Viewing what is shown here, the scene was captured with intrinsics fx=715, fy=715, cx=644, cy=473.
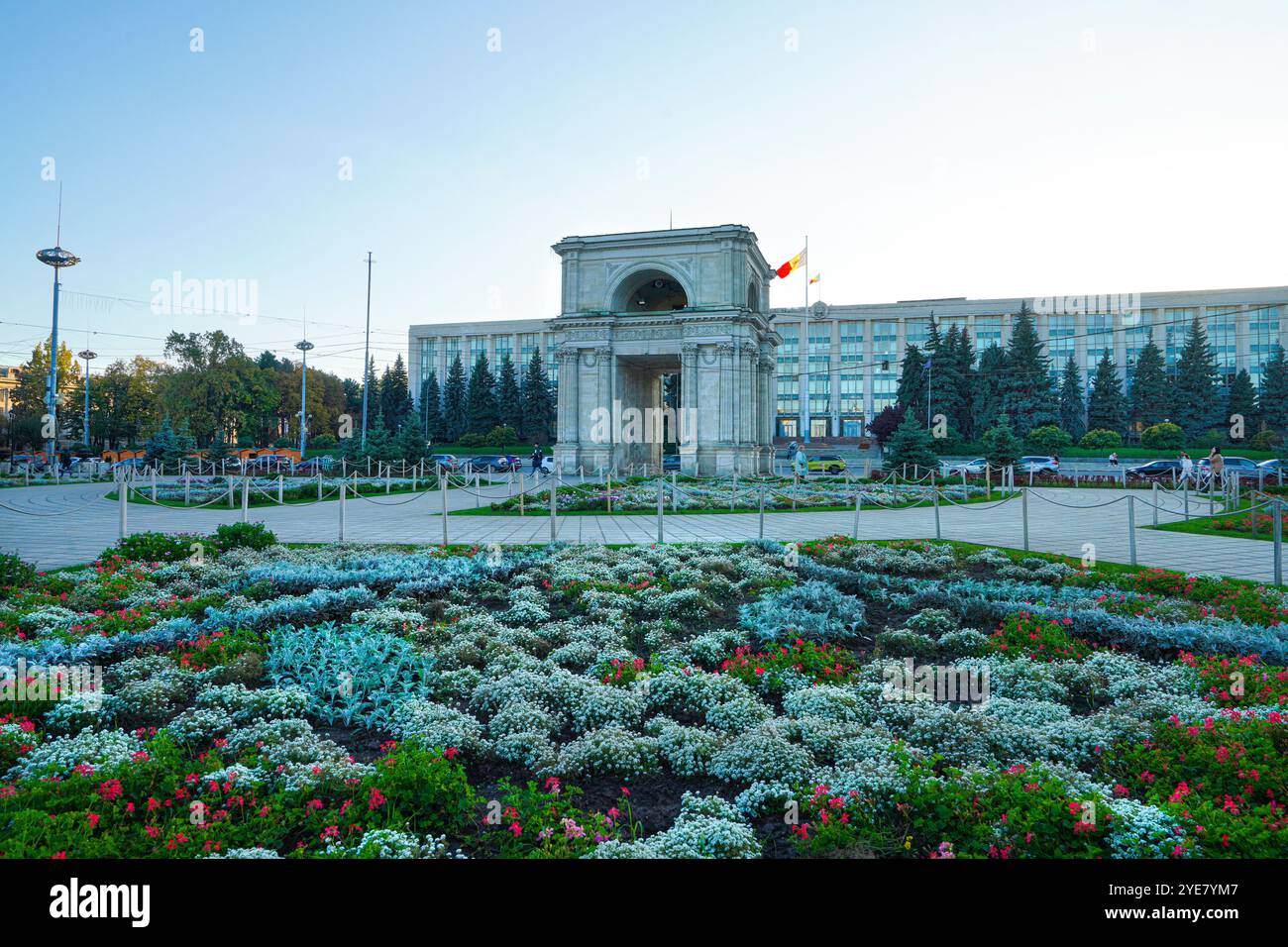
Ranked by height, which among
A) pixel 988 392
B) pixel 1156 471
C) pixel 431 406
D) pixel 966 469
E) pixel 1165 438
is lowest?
pixel 1156 471

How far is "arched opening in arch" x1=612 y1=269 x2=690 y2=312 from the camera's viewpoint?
137ft

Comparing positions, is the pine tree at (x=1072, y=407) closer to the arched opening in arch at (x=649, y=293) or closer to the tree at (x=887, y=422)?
the tree at (x=887, y=422)

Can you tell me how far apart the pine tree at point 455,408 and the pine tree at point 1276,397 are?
7912 centimetres

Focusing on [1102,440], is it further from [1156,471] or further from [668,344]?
[668,344]

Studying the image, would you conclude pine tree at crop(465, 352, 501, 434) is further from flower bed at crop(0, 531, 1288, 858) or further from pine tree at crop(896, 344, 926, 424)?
flower bed at crop(0, 531, 1288, 858)

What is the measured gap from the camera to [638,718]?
5.25 metres

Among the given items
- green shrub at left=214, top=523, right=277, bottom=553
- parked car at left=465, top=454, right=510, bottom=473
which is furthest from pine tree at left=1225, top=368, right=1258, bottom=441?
green shrub at left=214, top=523, right=277, bottom=553

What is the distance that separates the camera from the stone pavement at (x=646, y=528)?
12.7 metres

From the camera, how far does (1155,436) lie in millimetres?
55531

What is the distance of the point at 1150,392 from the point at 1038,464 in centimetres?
3238

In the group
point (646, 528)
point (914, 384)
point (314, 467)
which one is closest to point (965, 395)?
point (914, 384)

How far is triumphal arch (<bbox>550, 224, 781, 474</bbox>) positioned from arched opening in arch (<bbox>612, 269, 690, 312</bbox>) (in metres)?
→ 0.13
